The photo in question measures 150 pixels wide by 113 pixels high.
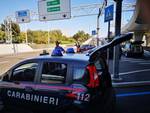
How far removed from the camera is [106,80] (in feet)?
16.9

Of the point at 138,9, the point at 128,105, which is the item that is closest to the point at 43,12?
the point at 138,9

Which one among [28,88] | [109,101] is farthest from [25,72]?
[109,101]

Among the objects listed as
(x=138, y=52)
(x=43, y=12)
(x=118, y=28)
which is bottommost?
(x=138, y=52)

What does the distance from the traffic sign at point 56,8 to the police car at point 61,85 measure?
56.6ft

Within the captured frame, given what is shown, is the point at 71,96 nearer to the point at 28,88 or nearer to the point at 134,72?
the point at 28,88

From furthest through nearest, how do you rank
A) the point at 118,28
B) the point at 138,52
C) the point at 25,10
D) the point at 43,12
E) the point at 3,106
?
the point at 25,10 < the point at 138,52 < the point at 43,12 < the point at 118,28 < the point at 3,106

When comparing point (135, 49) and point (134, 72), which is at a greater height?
point (135, 49)

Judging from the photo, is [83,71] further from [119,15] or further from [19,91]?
[119,15]

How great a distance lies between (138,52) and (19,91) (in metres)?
21.3

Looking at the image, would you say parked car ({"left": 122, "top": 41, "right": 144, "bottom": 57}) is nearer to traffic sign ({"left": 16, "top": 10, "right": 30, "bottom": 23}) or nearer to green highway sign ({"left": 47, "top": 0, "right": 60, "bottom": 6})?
green highway sign ({"left": 47, "top": 0, "right": 60, "bottom": 6})

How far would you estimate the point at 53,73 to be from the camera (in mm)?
4789

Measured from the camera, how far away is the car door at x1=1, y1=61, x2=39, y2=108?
4.98m

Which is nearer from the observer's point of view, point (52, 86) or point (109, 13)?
point (52, 86)

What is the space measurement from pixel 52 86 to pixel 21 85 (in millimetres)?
771
